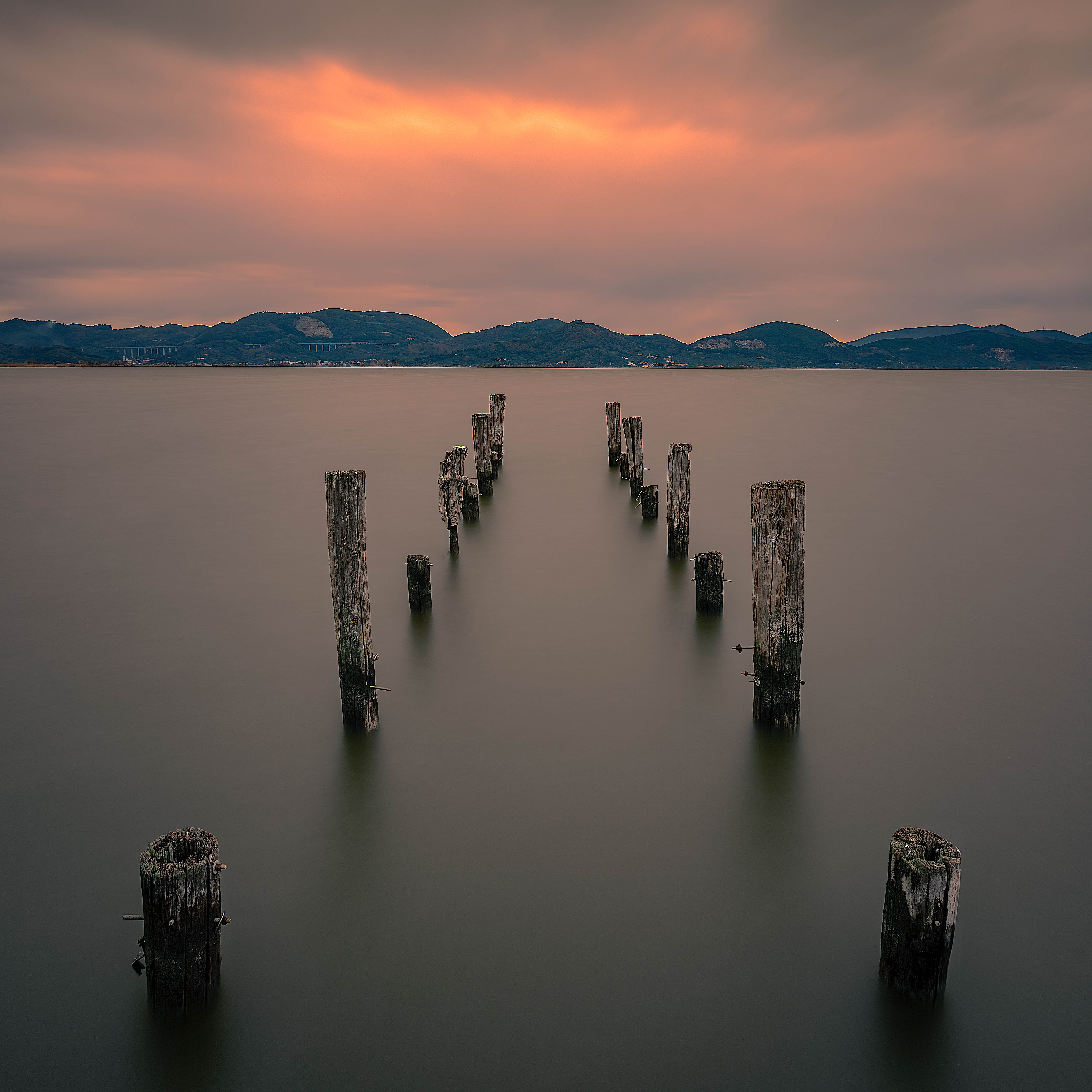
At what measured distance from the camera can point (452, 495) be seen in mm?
12570

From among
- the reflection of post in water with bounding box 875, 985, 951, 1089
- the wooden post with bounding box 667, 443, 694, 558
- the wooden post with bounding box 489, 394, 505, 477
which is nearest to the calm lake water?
the reflection of post in water with bounding box 875, 985, 951, 1089

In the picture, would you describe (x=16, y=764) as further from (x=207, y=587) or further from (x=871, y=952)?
(x=871, y=952)

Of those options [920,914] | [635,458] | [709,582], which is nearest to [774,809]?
[920,914]

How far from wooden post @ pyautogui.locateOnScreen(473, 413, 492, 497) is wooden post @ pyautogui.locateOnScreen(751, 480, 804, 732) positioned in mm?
11707

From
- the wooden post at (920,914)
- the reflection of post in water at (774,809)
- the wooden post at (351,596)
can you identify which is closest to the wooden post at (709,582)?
the reflection of post in water at (774,809)

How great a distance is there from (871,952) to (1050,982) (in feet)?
2.84

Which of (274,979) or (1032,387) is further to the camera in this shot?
(1032,387)

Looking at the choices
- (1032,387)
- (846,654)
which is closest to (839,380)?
(1032,387)

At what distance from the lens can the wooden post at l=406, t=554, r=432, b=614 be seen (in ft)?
32.0

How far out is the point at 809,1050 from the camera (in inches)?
146

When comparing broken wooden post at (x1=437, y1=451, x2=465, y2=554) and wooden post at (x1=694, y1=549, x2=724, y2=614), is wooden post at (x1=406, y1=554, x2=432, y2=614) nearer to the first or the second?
broken wooden post at (x1=437, y1=451, x2=465, y2=554)

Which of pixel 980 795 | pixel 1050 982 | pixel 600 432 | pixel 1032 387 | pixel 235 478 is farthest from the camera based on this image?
pixel 1032 387

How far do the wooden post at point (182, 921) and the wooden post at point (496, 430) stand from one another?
19.4m

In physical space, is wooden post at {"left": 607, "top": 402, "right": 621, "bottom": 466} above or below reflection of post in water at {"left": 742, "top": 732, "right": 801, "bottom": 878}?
above
